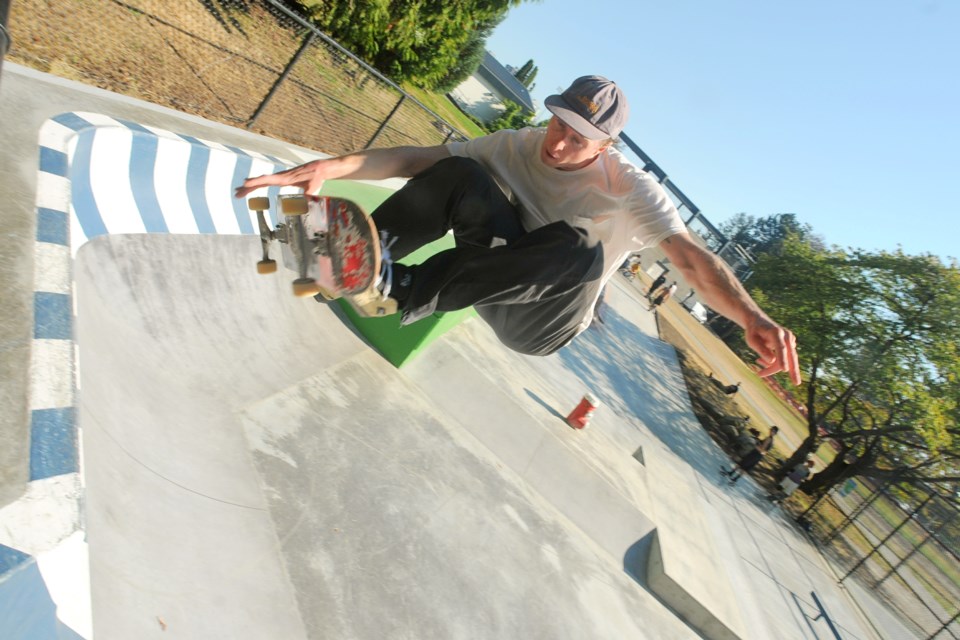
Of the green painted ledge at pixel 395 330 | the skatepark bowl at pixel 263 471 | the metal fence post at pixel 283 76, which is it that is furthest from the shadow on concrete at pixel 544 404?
the metal fence post at pixel 283 76

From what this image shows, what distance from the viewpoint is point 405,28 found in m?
14.5

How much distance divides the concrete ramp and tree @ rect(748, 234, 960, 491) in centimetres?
1272

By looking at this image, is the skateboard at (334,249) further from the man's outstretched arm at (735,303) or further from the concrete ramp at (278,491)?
the man's outstretched arm at (735,303)

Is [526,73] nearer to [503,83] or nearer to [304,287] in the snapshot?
[503,83]

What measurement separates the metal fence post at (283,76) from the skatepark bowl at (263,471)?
69.6 inches

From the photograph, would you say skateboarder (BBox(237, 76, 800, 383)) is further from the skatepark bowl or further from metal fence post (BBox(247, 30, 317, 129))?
metal fence post (BBox(247, 30, 317, 129))

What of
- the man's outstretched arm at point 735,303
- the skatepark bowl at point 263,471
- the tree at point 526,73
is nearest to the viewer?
the skatepark bowl at point 263,471

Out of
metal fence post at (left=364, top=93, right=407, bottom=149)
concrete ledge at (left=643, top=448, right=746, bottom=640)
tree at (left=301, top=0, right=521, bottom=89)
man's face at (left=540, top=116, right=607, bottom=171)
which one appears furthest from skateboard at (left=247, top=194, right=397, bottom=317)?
tree at (left=301, top=0, right=521, bottom=89)

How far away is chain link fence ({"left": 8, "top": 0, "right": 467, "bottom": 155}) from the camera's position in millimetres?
6301

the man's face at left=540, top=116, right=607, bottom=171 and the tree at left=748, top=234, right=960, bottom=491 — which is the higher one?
the tree at left=748, top=234, right=960, bottom=491

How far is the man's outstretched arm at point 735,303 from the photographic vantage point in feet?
7.24

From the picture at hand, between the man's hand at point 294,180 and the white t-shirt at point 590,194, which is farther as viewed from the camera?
the white t-shirt at point 590,194

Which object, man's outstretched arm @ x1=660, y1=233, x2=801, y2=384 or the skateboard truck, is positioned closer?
man's outstretched arm @ x1=660, y1=233, x2=801, y2=384

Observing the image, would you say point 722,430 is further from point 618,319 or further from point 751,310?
point 751,310
